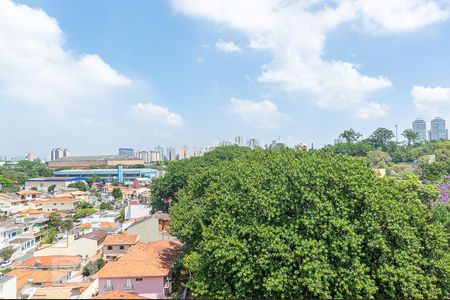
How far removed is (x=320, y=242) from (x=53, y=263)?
14392 mm

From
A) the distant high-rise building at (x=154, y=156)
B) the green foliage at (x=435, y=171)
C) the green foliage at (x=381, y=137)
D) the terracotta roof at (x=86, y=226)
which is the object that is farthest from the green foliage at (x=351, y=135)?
the distant high-rise building at (x=154, y=156)

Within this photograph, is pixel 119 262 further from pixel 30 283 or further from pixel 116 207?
pixel 116 207

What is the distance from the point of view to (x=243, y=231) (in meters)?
8.20

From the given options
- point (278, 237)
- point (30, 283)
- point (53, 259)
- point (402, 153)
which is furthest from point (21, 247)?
point (402, 153)

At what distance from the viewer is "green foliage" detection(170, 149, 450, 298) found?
7391 mm

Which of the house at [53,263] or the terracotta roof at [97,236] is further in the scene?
the terracotta roof at [97,236]

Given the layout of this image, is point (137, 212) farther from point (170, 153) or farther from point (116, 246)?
point (170, 153)

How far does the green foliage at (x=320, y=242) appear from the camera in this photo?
291 inches

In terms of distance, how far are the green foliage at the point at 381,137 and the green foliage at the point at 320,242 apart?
193 feet

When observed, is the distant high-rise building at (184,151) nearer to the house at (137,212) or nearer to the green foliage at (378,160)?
the green foliage at (378,160)

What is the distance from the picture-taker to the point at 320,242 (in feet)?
24.8

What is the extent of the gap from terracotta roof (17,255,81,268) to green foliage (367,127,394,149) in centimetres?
5968

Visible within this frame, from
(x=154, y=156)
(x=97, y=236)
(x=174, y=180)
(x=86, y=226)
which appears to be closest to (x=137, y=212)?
(x=86, y=226)

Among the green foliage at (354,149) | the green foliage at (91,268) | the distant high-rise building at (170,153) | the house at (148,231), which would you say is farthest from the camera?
the distant high-rise building at (170,153)
